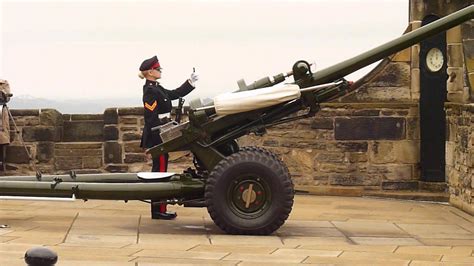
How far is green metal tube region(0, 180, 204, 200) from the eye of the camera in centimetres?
839

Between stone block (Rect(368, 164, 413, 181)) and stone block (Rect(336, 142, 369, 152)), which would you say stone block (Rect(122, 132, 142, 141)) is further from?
stone block (Rect(368, 164, 413, 181))

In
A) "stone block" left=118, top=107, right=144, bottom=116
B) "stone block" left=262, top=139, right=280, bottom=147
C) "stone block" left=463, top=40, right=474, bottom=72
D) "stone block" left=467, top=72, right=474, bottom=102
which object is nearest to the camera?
"stone block" left=467, top=72, right=474, bottom=102

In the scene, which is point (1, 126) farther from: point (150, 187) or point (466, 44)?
point (466, 44)

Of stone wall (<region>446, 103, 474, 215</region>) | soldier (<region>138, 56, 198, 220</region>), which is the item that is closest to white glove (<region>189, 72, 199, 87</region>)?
soldier (<region>138, 56, 198, 220</region>)

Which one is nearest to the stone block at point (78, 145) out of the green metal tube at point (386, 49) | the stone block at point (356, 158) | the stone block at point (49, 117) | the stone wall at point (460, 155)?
the stone block at point (49, 117)

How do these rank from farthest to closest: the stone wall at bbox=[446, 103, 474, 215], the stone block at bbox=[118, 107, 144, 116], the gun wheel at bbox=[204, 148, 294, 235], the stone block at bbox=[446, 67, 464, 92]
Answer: the stone block at bbox=[118, 107, 144, 116] < the stone block at bbox=[446, 67, 464, 92] < the stone wall at bbox=[446, 103, 474, 215] < the gun wheel at bbox=[204, 148, 294, 235]

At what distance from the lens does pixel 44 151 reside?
12656mm

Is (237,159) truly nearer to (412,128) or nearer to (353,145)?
(353,145)

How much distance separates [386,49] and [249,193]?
1691mm

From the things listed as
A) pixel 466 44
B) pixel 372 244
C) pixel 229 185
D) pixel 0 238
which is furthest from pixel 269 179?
pixel 466 44

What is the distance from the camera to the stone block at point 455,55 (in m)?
12.1

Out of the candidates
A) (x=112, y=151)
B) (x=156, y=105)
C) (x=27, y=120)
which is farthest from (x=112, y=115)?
(x=156, y=105)

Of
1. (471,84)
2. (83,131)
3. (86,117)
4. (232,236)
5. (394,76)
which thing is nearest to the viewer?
(232,236)

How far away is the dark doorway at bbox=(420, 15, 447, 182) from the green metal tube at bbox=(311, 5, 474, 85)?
12.7 ft
